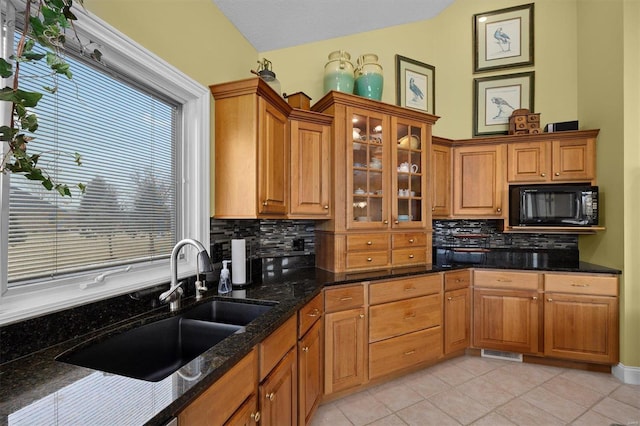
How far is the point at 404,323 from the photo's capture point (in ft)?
7.98

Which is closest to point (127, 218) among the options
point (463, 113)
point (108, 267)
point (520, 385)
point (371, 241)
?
point (108, 267)

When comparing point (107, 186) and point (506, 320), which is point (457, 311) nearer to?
point (506, 320)

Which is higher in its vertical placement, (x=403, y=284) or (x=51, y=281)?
(x=51, y=281)

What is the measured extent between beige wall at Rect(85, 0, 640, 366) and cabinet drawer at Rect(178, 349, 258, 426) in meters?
1.60

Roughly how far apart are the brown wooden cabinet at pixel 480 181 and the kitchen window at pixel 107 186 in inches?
96.2

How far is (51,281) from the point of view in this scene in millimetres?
1194

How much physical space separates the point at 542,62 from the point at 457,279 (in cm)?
250

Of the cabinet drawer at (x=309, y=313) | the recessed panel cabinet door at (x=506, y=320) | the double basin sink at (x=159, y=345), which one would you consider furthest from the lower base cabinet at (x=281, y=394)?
the recessed panel cabinet door at (x=506, y=320)

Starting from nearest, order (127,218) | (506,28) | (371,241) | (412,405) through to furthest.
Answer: (127,218) < (412,405) < (371,241) < (506,28)

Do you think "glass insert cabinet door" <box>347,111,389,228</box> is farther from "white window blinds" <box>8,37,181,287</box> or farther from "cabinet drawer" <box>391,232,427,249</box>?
"white window blinds" <box>8,37,181,287</box>

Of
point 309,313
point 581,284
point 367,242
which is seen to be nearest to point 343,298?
point 309,313

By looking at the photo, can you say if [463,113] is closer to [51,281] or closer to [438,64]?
[438,64]

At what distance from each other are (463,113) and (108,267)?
3524 mm

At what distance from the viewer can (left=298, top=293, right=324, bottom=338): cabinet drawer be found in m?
1.69
